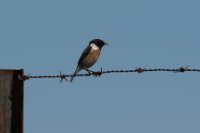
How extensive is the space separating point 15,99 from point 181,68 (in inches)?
108

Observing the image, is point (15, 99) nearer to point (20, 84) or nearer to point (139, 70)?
point (20, 84)

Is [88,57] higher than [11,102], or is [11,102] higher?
[88,57]

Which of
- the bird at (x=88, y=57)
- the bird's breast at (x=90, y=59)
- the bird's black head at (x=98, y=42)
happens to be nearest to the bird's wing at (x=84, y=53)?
the bird at (x=88, y=57)

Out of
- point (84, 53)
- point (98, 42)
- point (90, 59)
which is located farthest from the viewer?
point (98, 42)

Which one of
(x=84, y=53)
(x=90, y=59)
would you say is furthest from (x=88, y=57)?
(x=84, y=53)

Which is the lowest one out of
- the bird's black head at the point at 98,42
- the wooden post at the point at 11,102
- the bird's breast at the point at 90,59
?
the wooden post at the point at 11,102

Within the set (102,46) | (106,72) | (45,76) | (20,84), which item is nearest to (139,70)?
(106,72)

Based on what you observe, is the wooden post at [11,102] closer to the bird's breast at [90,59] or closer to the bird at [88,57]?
the bird at [88,57]

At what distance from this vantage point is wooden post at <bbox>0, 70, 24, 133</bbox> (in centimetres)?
427

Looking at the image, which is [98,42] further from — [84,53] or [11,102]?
[11,102]

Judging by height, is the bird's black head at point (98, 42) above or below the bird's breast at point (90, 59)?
above

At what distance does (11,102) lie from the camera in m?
4.38

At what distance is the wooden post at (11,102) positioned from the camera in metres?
4.27

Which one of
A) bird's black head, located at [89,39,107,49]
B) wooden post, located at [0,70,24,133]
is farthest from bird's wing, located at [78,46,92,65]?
wooden post, located at [0,70,24,133]
